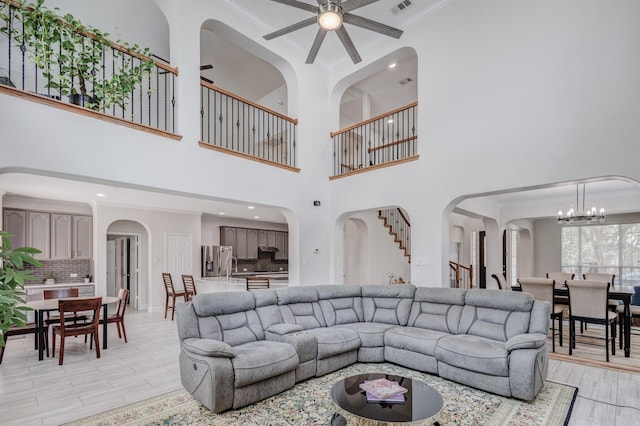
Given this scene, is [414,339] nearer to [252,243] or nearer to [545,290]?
[545,290]

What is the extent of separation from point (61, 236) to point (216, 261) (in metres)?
3.62

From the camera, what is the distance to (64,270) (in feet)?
25.8

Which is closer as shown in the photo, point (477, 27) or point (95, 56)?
point (95, 56)

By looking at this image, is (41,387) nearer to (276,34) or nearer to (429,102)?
(276,34)

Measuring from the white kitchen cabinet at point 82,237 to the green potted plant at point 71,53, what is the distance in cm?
529

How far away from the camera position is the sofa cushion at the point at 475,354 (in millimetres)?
3398

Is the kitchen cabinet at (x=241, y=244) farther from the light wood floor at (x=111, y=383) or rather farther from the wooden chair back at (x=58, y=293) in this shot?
the light wood floor at (x=111, y=383)

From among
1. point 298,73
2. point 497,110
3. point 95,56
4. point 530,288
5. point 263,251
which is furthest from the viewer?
point 263,251

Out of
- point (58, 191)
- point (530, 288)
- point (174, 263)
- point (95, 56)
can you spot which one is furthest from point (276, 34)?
point (174, 263)

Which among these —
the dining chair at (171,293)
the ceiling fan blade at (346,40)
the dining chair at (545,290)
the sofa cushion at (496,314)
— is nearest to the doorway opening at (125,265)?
the dining chair at (171,293)

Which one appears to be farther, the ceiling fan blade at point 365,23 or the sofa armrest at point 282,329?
the sofa armrest at point 282,329

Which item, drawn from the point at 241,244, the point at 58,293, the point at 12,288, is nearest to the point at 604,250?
the point at 241,244

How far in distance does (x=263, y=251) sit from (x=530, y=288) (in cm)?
802

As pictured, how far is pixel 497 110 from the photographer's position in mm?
4578
